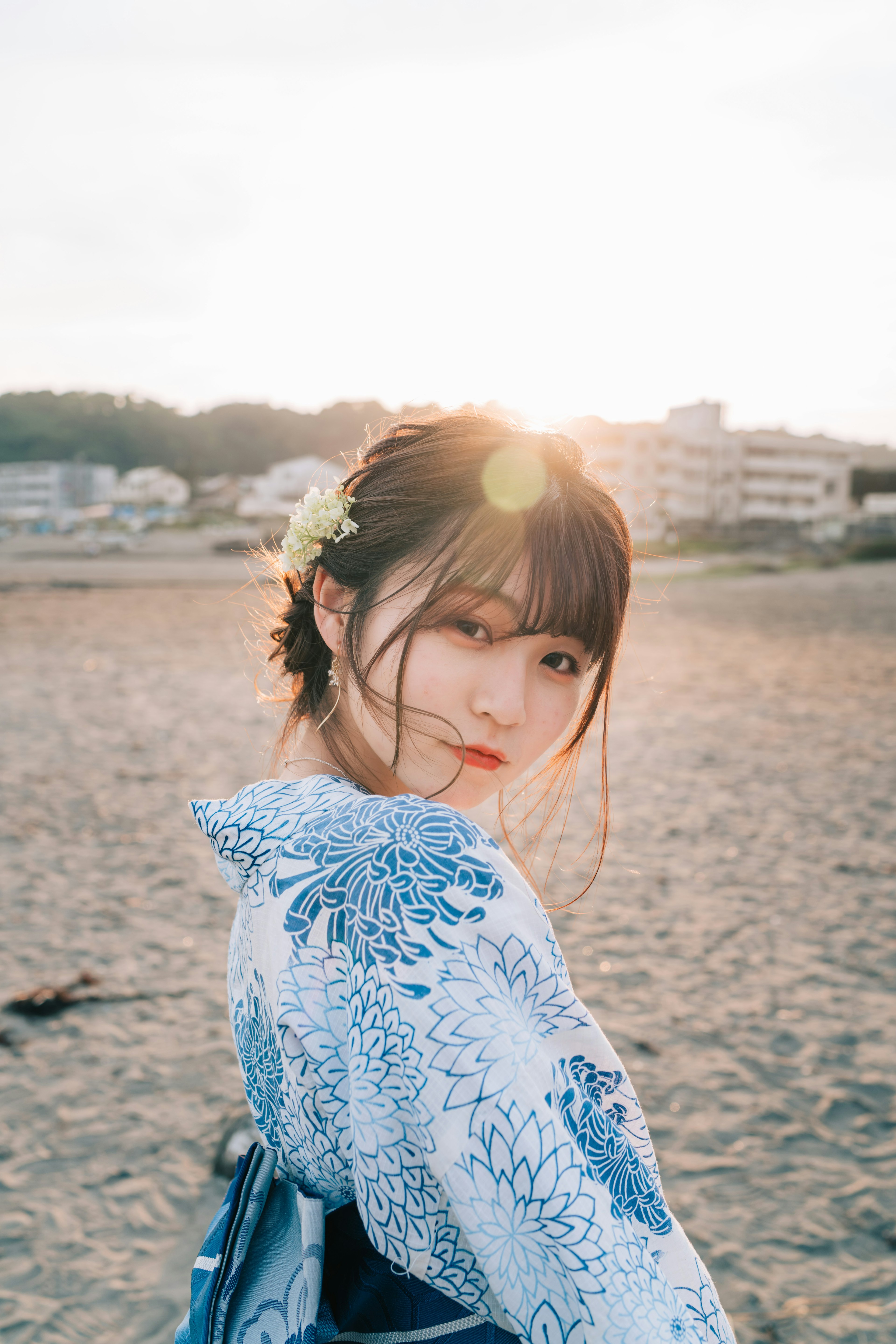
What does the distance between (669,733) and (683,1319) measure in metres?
7.85

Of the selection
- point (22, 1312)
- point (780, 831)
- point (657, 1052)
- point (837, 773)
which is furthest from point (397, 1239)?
point (837, 773)

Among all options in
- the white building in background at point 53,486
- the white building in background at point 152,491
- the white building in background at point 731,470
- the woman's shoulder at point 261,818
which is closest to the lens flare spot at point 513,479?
the woman's shoulder at point 261,818

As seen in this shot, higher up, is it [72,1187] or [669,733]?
[72,1187]

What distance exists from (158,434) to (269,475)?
14.1m

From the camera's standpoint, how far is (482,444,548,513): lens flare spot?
1.12 m

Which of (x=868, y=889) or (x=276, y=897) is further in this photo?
(x=868, y=889)

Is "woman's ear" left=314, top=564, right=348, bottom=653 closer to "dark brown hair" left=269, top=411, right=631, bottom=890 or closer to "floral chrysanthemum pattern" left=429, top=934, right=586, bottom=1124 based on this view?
"dark brown hair" left=269, top=411, right=631, bottom=890

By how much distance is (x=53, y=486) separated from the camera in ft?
253

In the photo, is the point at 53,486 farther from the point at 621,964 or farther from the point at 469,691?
the point at 469,691

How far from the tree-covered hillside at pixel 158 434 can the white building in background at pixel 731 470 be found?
31631mm

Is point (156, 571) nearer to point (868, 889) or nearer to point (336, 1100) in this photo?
point (868, 889)

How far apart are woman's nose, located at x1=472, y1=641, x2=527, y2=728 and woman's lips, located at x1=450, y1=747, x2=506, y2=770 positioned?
5cm

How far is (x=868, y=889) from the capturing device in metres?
4.64

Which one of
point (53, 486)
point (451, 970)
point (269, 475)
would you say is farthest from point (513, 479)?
point (53, 486)
